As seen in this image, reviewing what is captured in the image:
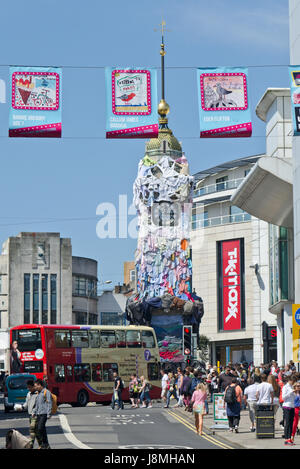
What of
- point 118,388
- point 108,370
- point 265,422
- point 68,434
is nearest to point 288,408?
point 265,422

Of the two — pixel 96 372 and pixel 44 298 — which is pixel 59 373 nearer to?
pixel 96 372

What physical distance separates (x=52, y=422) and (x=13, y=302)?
80011mm

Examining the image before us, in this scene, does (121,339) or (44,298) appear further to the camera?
(44,298)

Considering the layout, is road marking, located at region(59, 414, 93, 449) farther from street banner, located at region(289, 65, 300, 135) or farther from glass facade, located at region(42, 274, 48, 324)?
glass facade, located at region(42, 274, 48, 324)

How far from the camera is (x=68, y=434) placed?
1217 inches

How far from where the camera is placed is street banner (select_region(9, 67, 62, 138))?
29.0 metres

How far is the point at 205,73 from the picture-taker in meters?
29.5

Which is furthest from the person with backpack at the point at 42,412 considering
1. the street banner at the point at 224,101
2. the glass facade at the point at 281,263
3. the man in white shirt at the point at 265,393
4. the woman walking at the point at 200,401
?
→ the glass facade at the point at 281,263

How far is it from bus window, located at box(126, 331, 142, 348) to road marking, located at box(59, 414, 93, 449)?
11.3m

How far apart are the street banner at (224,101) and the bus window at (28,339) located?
20.5 metres

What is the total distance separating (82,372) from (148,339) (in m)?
4.98

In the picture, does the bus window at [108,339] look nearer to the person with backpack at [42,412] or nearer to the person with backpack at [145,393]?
the person with backpack at [145,393]
